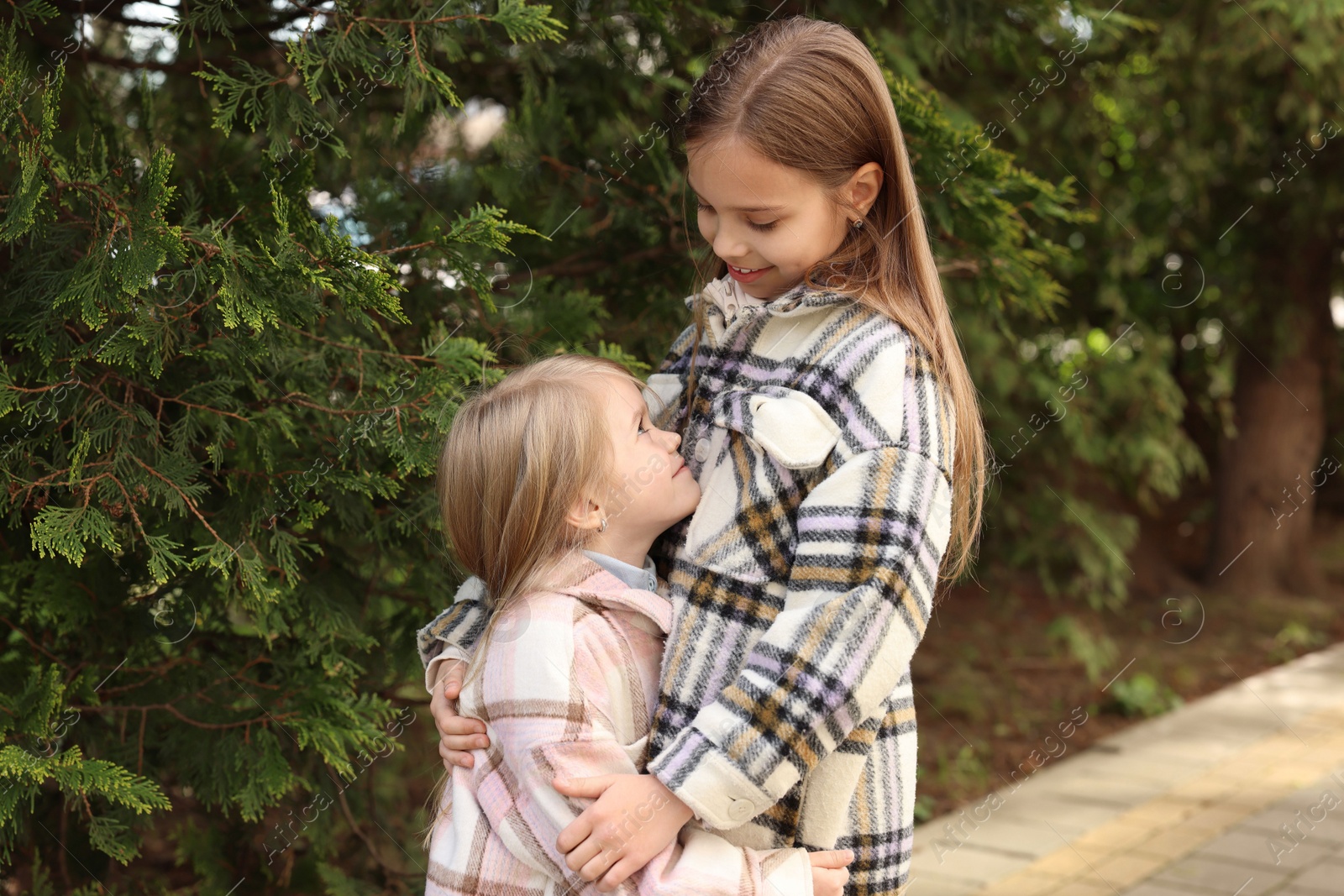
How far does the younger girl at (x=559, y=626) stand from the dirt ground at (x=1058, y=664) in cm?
306

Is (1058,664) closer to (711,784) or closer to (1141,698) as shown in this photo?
(1141,698)

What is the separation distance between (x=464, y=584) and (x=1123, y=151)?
18.9ft

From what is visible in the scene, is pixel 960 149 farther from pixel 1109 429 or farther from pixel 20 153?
pixel 1109 429

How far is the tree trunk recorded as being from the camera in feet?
24.0

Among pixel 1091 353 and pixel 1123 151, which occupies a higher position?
pixel 1123 151

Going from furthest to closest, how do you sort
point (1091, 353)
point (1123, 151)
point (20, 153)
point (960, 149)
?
point (1123, 151) < point (1091, 353) < point (960, 149) < point (20, 153)

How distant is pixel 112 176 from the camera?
197cm

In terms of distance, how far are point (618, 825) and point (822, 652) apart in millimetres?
334

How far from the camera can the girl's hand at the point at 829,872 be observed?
62.7 inches

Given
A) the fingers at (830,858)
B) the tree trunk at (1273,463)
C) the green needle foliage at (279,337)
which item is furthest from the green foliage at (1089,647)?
the fingers at (830,858)

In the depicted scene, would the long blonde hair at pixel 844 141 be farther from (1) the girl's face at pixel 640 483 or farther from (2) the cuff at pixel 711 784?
(2) the cuff at pixel 711 784

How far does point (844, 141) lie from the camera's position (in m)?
1.71

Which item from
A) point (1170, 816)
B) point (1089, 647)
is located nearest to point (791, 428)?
point (1170, 816)

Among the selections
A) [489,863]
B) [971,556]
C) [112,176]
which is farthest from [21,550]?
[971,556]
